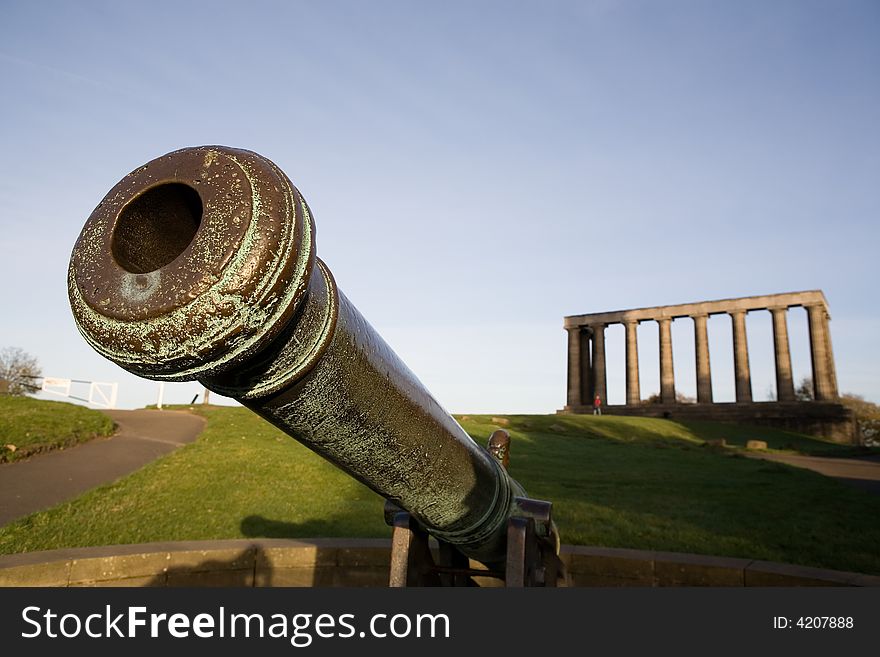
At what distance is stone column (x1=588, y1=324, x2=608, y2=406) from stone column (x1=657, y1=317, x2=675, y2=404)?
17.2 ft

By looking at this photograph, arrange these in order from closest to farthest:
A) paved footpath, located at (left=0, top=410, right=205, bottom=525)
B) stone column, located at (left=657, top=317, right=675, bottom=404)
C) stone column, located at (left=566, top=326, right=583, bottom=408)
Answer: paved footpath, located at (left=0, top=410, right=205, bottom=525)
stone column, located at (left=657, top=317, right=675, bottom=404)
stone column, located at (left=566, top=326, right=583, bottom=408)

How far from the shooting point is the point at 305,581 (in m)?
5.47

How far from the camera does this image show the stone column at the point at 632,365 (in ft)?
179

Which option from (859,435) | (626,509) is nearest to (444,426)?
(626,509)

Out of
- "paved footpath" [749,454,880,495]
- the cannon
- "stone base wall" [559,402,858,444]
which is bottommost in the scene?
"paved footpath" [749,454,880,495]

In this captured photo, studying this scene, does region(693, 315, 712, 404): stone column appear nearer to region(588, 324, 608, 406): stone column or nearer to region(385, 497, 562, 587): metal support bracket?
region(588, 324, 608, 406): stone column

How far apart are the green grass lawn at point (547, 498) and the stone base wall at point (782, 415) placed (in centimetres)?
3026

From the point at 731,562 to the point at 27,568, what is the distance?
5680mm

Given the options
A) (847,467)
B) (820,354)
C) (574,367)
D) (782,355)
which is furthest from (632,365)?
(847,467)

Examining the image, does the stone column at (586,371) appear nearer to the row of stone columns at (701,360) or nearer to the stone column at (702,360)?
the row of stone columns at (701,360)

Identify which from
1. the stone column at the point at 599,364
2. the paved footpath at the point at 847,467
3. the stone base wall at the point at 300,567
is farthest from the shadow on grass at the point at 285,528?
the stone column at the point at 599,364

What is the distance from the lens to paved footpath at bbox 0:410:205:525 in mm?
8586

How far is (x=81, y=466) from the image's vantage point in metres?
11.1

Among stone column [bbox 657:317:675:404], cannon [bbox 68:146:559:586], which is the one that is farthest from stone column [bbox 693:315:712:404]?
cannon [bbox 68:146:559:586]
